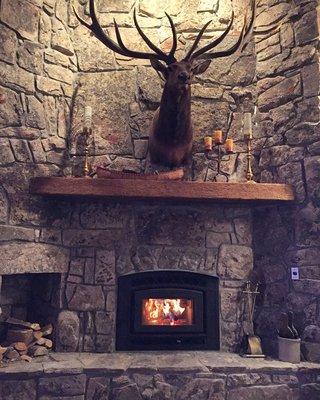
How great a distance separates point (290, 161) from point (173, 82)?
129 centimetres

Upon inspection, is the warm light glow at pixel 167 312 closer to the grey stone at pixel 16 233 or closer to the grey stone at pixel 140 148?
the grey stone at pixel 16 233

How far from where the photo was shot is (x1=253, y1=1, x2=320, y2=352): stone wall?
2.89 metres

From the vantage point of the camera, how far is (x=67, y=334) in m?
2.87

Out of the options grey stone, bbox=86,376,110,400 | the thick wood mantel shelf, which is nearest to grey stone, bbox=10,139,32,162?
the thick wood mantel shelf

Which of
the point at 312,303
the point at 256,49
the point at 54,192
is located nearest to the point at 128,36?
the point at 256,49

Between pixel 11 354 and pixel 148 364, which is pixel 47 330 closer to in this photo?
pixel 11 354

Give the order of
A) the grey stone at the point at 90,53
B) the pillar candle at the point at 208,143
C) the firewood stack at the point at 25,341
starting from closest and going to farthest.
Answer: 1. the firewood stack at the point at 25,341
2. the pillar candle at the point at 208,143
3. the grey stone at the point at 90,53

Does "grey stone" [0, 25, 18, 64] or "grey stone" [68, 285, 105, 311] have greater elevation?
"grey stone" [0, 25, 18, 64]

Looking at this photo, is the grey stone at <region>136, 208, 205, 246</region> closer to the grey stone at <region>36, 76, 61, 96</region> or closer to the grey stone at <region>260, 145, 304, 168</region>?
the grey stone at <region>260, 145, 304, 168</region>

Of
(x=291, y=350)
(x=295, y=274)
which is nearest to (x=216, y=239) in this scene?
(x=295, y=274)

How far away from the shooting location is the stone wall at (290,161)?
9.49ft

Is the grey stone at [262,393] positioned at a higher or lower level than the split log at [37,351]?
lower

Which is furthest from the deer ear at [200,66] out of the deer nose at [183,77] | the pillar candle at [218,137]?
the pillar candle at [218,137]

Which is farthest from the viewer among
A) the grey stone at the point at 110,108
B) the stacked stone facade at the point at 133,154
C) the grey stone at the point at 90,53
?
the grey stone at the point at 90,53
